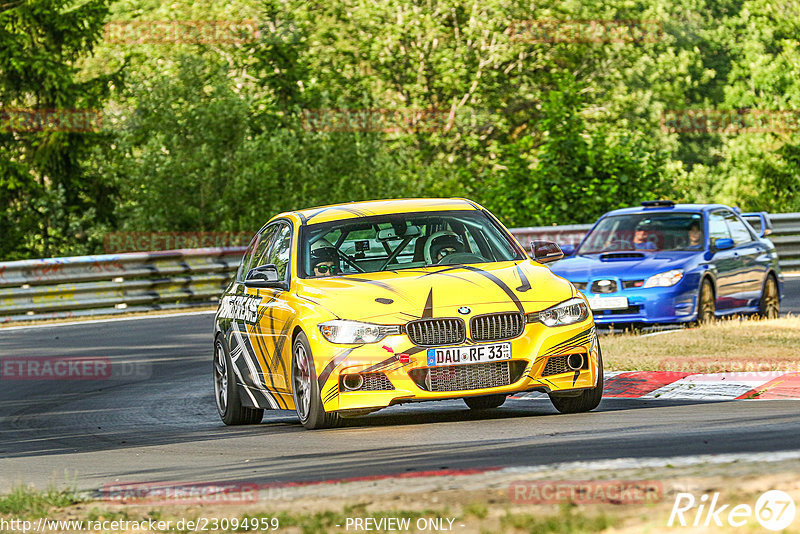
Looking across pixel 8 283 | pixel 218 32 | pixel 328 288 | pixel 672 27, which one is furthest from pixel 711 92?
pixel 328 288

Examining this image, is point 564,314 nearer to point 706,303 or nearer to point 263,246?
point 263,246

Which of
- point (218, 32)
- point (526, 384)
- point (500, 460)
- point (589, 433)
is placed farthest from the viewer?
point (218, 32)

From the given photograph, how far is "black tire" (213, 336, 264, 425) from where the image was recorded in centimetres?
1160

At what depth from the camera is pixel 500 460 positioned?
7574mm

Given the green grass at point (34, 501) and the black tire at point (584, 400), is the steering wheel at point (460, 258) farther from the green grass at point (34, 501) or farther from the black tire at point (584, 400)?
the green grass at point (34, 501)

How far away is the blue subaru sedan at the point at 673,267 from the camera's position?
54.8 feet

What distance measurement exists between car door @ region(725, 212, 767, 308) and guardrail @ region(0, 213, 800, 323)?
32.3 ft

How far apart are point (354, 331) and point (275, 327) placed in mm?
1095

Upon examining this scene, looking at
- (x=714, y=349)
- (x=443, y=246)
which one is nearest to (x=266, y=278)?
(x=443, y=246)

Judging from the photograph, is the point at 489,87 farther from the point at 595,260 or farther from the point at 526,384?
the point at 526,384

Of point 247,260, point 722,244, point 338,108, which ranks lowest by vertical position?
point 338,108

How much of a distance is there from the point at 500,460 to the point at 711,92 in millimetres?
64080

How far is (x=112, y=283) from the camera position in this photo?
24234 mm

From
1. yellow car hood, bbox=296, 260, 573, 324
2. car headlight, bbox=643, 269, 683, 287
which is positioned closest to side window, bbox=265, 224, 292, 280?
yellow car hood, bbox=296, 260, 573, 324
